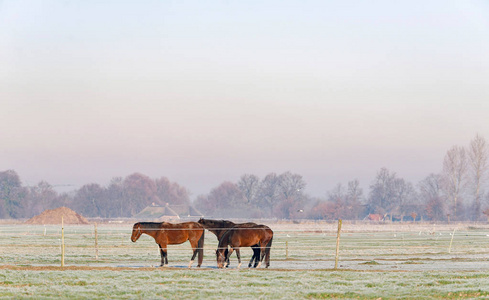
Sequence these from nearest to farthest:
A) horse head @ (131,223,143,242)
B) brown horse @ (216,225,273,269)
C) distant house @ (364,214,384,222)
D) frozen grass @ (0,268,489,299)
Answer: frozen grass @ (0,268,489,299) < brown horse @ (216,225,273,269) < horse head @ (131,223,143,242) < distant house @ (364,214,384,222)

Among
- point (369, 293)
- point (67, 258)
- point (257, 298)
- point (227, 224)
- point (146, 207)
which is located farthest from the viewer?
point (146, 207)

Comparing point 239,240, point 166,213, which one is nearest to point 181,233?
point 239,240

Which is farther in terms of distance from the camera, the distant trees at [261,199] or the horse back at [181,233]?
the distant trees at [261,199]

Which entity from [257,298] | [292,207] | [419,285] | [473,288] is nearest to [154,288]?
[257,298]

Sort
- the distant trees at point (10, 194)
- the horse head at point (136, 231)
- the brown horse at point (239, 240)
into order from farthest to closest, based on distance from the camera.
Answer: the distant trees at point (10, 194) → the horse head at point (136, 231) → the brown horse at point (239, 240)

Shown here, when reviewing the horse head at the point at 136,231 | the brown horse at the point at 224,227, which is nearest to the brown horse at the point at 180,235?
the horse head at the point at 136,231

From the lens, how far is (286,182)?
17775cm

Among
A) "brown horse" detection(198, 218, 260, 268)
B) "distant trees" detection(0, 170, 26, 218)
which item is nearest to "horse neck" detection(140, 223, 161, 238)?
"brown horse" detection(198, 218, 260, 268)

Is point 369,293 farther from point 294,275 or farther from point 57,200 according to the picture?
point 57,200

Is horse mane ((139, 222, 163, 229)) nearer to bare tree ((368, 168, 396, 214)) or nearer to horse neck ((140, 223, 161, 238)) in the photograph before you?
horse neck ((140, 223, 161, 238))

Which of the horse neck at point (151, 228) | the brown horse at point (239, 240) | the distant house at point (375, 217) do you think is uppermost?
the horse neck at point (151, 228)

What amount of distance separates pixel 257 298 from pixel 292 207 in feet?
502

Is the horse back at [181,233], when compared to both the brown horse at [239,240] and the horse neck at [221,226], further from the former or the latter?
the brown horse at [239,240]

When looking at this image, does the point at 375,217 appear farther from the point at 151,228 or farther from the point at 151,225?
the point at 151,228
